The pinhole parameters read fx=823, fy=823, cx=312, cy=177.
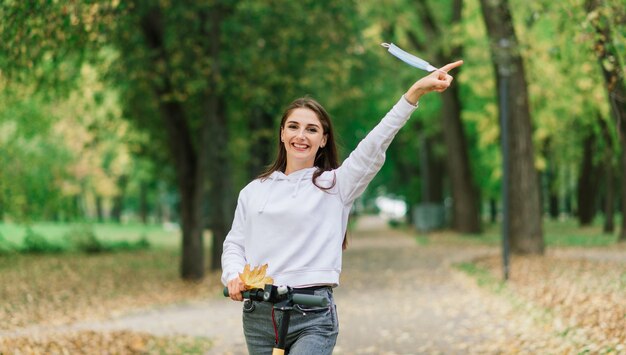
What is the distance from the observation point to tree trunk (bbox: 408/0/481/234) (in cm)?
3203

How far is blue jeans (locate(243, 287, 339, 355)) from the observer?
3.51m

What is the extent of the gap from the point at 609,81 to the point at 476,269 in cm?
1000

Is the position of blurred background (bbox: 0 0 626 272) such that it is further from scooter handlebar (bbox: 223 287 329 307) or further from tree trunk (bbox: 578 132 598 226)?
scooter handlebar (bbox: 223 287 329 307)

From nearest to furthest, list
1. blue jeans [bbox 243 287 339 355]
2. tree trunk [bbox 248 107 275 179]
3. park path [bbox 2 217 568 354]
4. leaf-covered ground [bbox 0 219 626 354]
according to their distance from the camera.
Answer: blue jeans [bbox 243 287 339 355]
leaf-covered ground [bbox 0 219 626 354]
park path [bbox 2 217 568 354]
tree trunk [bbox 248 107 275 179]

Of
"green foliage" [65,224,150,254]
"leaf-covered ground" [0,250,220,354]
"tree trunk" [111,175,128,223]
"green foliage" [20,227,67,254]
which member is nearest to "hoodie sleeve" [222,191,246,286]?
"leaf-covered ground" [0,250,220,354]

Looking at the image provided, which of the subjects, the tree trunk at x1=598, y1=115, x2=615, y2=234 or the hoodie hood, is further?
the tree trunk at x1=598, y1=115, x2=615, y2=234

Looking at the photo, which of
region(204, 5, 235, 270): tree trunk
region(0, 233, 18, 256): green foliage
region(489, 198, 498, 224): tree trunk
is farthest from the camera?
region(489, 198, 498, 224): tree trunk

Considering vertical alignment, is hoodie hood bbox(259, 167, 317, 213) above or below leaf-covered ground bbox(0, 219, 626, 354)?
above

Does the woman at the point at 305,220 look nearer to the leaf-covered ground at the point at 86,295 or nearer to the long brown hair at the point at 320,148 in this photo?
the long brown hair at the point at 320,148

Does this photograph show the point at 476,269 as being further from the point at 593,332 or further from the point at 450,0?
the point at 450,0

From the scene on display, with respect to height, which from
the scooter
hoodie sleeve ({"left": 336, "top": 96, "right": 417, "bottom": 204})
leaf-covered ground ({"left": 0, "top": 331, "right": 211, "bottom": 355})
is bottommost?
leaf-covered ground ({"left": 0, "top": 331, "right": 211, "bottom": 355})

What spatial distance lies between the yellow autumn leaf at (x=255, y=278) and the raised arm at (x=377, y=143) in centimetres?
53

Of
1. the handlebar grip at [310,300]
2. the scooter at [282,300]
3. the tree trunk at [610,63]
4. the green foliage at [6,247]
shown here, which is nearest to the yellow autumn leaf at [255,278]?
the scooter at [282,300]

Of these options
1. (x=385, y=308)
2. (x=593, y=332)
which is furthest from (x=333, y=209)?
(x=385, y=308)
